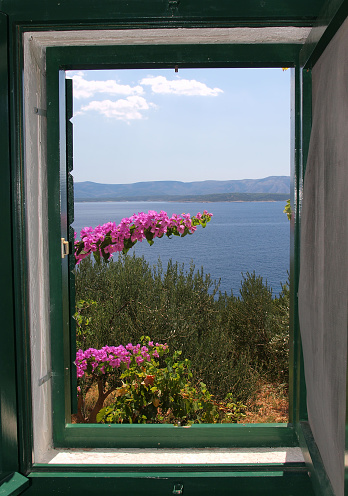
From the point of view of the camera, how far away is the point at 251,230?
13.3m

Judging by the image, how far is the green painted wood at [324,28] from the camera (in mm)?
971

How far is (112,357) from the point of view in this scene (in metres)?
2.31

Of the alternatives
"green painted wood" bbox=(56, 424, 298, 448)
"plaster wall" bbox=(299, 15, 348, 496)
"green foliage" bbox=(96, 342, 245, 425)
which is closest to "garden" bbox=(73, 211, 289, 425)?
"green foliage" bbox=(96, 342, 245, 425)

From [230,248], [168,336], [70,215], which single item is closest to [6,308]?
[70,215]

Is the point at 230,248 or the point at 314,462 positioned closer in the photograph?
the point at 314,462

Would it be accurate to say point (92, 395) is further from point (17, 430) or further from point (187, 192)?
point (187, 192)

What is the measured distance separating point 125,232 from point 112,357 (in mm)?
668

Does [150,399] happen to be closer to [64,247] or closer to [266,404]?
[64,247]

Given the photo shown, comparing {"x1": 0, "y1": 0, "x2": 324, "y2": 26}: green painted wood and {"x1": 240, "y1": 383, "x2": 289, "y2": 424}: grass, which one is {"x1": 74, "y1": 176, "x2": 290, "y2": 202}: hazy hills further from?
{"x1": 0, "y1": 0, "x2": 324, "y2": 26}: green painted wood

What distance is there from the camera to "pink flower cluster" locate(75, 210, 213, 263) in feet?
7.73

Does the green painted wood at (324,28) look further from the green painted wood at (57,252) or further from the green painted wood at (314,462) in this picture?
the green painted wood at (314,462)

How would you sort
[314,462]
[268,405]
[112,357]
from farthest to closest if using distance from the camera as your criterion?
[268,405] < [112,357] < [314,462]

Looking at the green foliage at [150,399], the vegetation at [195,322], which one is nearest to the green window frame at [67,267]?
the green foliage at [150,399]

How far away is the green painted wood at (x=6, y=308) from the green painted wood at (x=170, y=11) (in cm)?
10
